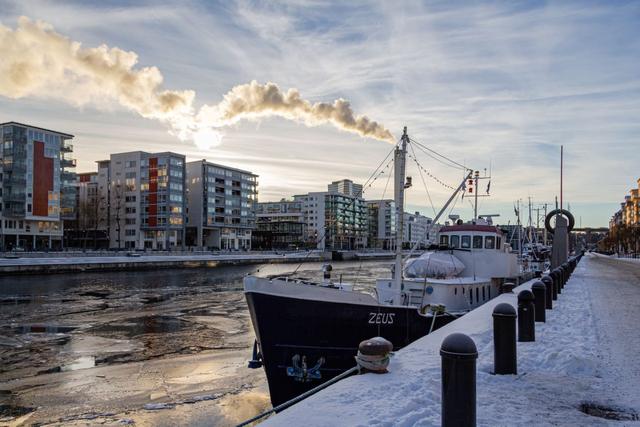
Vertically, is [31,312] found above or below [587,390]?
below

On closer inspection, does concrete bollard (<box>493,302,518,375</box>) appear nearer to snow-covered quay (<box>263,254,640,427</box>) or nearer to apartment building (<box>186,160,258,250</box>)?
snow-covered quay (<box>263,254,640,427</box>)

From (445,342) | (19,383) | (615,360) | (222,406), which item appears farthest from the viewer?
(19,383)

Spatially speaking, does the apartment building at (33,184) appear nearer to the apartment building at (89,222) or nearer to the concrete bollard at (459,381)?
the apartment building at (89,222)

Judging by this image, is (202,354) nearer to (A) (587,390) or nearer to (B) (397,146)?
(B) (397,146)

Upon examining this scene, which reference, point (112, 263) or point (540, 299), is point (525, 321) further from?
point (112, 263)

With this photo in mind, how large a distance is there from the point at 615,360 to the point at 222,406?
9311 millimetres

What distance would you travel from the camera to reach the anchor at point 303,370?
45.6 feet

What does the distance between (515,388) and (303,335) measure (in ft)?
23.2

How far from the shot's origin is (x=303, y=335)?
13992 mm

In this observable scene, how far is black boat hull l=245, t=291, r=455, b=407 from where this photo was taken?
13.7m

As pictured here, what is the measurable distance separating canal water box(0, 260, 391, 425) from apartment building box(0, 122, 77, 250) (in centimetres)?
7240

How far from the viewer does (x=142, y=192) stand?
130 metres

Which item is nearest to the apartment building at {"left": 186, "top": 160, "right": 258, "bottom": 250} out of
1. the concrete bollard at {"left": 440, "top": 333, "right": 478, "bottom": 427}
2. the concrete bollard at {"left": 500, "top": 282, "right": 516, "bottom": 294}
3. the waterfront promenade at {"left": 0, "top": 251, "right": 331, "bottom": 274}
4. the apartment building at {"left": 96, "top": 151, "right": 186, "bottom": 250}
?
the apartment building at {"left": 96, "top": 151, "right": 186, "bottom": 250}

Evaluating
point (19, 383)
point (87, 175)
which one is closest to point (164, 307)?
point (19, 383)
